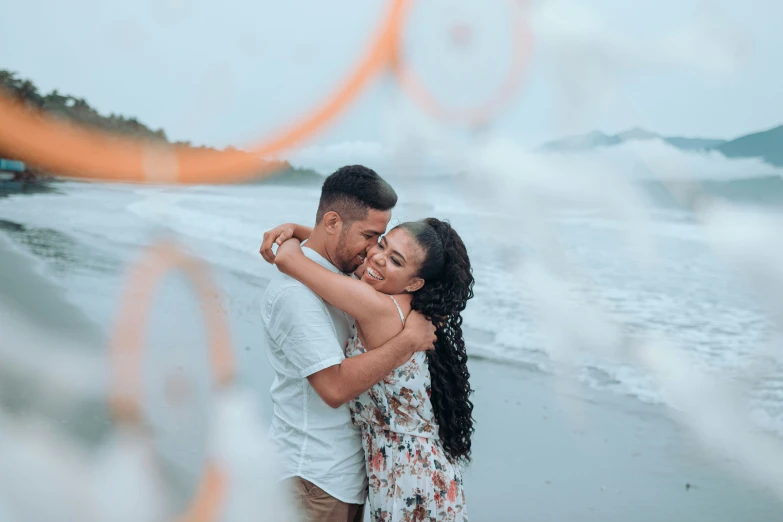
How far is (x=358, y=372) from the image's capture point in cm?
137

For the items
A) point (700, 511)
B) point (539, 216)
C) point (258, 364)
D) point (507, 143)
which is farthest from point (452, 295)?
point (539, 216)

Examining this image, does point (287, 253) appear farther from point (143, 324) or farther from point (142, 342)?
Answer: point (143, 324)

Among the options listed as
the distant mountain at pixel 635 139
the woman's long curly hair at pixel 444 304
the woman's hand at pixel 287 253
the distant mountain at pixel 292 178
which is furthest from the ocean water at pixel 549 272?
the woman's hand at pixel 287 253

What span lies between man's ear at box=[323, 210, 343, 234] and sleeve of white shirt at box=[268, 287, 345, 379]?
0.65 ft

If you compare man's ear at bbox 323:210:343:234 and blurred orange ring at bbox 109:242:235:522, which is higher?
man's ear at bbox 323:210:343:234

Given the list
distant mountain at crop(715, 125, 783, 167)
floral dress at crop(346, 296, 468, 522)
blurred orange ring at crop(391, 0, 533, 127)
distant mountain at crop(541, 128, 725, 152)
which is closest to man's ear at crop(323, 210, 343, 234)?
floral dress at crop(346, 296, 468, 522)

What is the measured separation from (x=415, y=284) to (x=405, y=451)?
38 cm

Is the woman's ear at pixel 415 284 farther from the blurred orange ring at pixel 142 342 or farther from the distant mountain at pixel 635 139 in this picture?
the distant mountain at pixel 635 139

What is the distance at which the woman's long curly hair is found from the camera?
152 cm

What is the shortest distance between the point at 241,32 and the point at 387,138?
1.06 m

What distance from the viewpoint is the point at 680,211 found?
14.0 ft

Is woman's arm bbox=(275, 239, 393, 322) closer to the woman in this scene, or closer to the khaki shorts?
the woman

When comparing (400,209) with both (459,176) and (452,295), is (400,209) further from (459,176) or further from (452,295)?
(452,295)

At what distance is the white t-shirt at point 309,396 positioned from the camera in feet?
4.61
